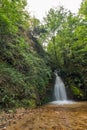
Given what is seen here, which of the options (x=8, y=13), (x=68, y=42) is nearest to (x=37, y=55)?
(x=68, y=42)

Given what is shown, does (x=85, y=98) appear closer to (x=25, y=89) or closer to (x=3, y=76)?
(x=25, y=89)

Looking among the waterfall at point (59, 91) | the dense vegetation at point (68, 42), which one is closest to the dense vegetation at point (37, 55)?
the dense vegetation at point (68, 42)

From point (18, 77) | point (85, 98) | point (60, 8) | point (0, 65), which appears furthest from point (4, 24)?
point (60, 8)

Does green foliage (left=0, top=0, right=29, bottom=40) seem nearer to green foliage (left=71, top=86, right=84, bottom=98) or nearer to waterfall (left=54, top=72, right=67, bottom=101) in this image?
waterfall (left=54, top=72, right=67, bottom=101)

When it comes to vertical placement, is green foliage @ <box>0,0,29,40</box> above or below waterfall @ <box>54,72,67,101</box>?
above

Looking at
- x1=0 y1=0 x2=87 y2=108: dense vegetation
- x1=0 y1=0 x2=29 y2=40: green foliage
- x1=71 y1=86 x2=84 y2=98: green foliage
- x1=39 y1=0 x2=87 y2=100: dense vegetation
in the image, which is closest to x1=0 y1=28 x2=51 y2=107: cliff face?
x1=0 y1=0 x2=87 y2=108: dense vegetation

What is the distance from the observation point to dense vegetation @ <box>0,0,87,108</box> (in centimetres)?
877

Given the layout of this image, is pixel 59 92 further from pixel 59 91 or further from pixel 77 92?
pixel 77 92

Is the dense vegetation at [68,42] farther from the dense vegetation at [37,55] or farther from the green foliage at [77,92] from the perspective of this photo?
the green foliage at [77,92]

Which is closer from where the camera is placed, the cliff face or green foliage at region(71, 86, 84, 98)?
the cliff face

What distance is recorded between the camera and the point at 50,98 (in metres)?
15.2

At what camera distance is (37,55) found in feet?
55.6

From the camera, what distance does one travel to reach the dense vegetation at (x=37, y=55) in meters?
8.77

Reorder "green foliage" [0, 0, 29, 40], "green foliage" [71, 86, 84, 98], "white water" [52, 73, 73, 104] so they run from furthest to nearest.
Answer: "white water" [52, 73, 73, 104]
"green foliage" [71, 86, 84, 98]
"green foliage" [0, 0, 29, 40]
